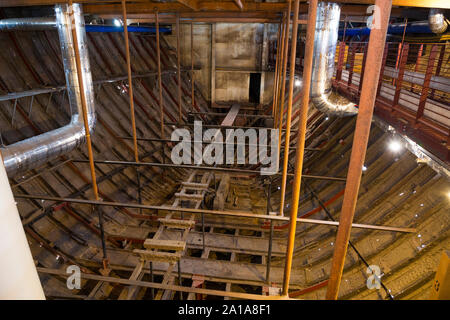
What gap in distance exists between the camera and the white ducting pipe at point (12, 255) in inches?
42.3

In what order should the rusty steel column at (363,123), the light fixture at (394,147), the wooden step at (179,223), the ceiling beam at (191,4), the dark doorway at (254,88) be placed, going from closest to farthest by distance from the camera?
the rusty steel column at (363,123) < the wooden step at (179,223) < the ceiling beam at (191,4) < the light fixture at (394,147) < the dark doorway at (254,88)

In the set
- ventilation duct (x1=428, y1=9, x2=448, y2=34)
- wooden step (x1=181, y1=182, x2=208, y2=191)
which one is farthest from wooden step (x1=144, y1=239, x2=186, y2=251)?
ventilation duct (x1=428, y1=9, x2=448, y2=34)

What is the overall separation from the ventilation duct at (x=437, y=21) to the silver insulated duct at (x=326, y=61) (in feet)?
7.42

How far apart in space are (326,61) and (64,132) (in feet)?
19.4

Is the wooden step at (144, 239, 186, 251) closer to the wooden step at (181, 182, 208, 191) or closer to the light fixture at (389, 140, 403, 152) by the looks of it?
the wooden step at (181, 182, 208, 191)

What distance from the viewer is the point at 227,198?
30.3 ft

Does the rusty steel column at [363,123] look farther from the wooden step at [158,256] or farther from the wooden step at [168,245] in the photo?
the wooden step at [168,245]

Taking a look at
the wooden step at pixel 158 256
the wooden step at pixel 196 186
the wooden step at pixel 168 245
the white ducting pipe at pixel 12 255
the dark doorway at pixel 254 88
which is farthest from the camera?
the dark doorway at pixel 254 88

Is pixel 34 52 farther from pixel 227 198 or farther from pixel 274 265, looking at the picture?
pixel 274 265

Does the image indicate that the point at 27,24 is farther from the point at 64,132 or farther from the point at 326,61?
the point at 326,61

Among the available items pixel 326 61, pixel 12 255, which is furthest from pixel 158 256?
pixel 326 61

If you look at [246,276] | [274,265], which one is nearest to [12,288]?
[246,276]

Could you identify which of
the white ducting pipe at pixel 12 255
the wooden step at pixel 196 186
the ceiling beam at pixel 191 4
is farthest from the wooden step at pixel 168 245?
the ceiling beam at pixel 191 4
